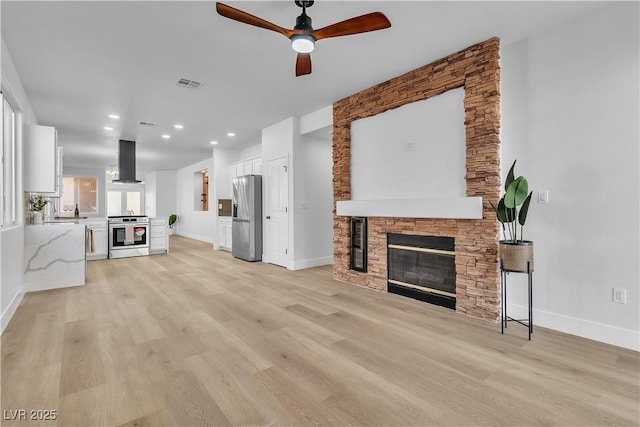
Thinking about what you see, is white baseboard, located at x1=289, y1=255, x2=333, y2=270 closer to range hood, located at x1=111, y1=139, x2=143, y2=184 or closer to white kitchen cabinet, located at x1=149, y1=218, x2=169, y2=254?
white kitchen cabinet, located at x1=149, y1=218, x2=169, y2=254

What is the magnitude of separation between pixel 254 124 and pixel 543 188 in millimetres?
4937

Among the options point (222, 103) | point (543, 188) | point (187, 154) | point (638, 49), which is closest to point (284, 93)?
point (222, 103)

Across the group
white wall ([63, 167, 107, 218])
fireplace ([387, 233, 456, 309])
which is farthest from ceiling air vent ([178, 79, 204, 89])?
white wall ([63, 167, 107, 218])

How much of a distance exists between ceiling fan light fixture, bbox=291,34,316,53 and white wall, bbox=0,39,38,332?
2897 mm

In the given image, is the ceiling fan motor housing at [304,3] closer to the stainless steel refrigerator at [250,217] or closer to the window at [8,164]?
the window at [8,164]

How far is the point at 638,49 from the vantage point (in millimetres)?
2512

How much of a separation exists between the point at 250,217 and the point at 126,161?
357cm

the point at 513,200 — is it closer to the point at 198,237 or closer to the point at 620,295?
the point at 620,295

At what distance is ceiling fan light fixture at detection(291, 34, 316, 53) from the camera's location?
2.35 metres

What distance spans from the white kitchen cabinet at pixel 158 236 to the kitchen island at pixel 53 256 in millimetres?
3094

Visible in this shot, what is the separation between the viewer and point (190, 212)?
11.7 metres

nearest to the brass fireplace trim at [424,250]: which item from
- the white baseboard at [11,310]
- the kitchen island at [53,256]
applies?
the white baseboard at [11,310]

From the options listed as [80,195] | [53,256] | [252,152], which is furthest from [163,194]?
[53,256]

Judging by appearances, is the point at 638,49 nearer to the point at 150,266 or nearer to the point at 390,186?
the point at 390,186
